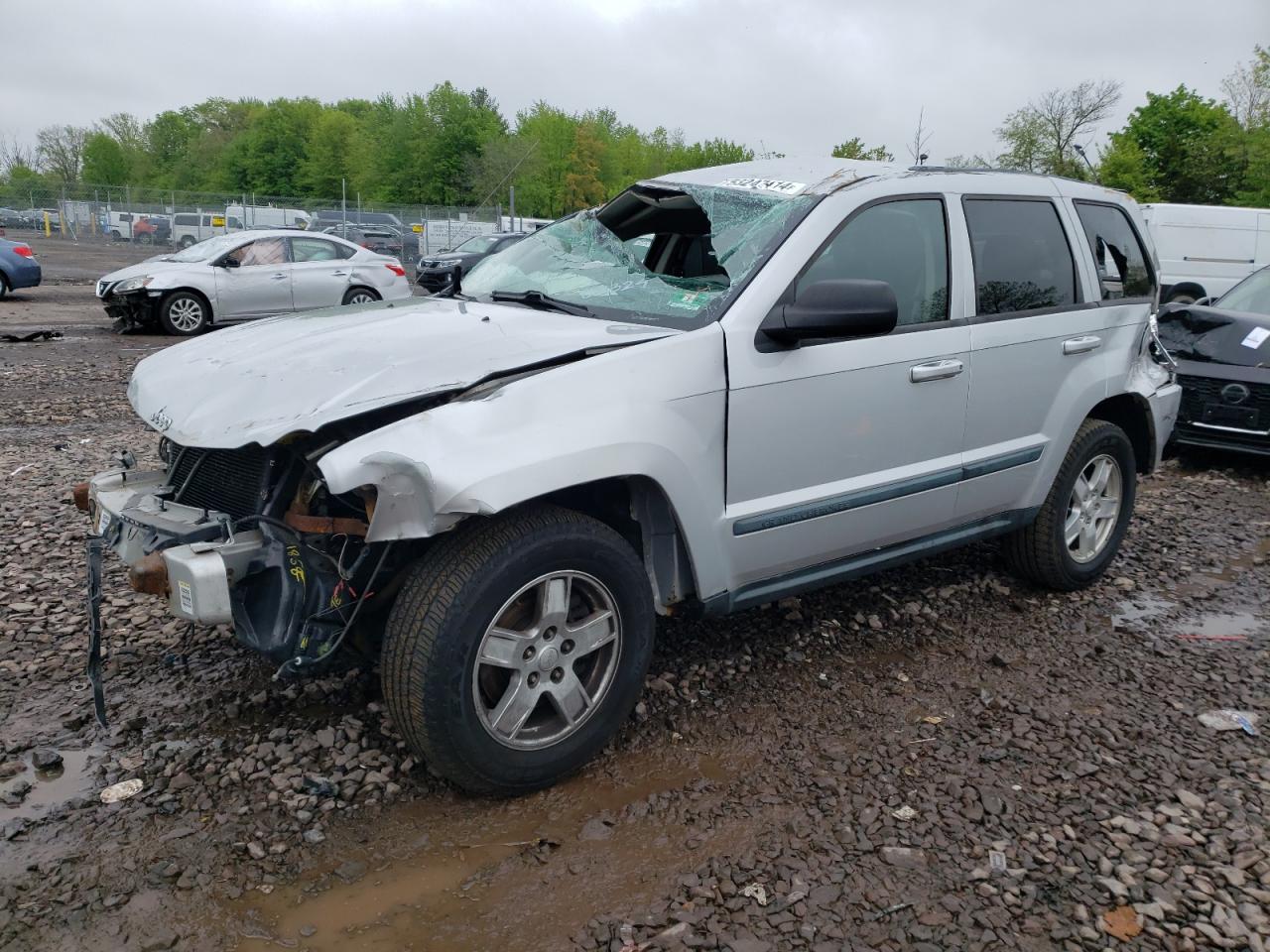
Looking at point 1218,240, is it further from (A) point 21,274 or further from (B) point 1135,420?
(A) point 21,274

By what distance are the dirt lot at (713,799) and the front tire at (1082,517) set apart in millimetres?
272

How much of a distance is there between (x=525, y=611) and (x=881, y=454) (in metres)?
1.51

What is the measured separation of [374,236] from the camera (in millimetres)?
33875

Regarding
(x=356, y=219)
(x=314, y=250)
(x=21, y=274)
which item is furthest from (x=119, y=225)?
(x=314, y=250)

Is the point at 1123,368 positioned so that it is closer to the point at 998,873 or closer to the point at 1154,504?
the point at 1154,504

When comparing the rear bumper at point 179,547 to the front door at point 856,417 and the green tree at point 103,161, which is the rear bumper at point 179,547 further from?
the green tree at point 103,161

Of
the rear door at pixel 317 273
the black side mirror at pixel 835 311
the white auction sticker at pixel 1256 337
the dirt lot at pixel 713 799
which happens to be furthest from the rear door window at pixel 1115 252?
the rear door at pixel 317 273

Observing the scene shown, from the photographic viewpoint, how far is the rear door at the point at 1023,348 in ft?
13.4

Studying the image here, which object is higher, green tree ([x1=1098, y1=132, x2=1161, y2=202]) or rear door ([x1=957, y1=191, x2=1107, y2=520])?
green tree ([x1=1098, y1=132, x2=1161, y2=202])

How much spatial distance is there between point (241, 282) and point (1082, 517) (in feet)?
41.2

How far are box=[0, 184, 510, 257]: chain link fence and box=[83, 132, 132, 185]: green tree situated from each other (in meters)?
60.6

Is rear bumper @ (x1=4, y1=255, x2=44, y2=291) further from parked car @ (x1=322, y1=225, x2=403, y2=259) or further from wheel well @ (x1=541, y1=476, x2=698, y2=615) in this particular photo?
wheel well @ (x1=541, y1=476, x2=698, y2=615)

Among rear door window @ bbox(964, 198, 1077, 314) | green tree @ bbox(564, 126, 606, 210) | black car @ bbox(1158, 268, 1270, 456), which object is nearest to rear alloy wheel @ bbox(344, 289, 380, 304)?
black car @ bbox(1158, 268, 1270, 456)

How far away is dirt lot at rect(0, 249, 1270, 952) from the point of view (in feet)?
8.36
